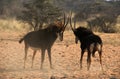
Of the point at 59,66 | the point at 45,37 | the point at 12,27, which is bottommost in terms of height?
the point at 12,27

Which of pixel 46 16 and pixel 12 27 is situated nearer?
pixel 46 16

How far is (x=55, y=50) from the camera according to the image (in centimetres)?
1697

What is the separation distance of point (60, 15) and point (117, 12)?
1382cm

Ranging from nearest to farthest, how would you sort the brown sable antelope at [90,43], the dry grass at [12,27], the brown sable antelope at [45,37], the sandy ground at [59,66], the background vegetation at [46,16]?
1. the sandy ground at [59,66]
2. the brown sable antelope at [90,43]
3. the brown sable antelope at [45,37]
4. the background vegetation at [46,16]
5. the dry grass at [12,27]

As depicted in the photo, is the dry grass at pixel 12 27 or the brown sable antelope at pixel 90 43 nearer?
the brown sable antelope at pixel 90 43

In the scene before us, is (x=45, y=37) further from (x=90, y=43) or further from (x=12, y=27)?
(x=12, y=27)

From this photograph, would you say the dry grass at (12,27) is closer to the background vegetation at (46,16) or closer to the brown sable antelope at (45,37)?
the background vegetation at (46,16)

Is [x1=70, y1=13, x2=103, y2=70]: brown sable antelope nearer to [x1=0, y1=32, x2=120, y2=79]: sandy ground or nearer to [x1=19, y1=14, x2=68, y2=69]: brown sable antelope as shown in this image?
[x1=0, y1=32, x2=120, y2=79]: sandy ground

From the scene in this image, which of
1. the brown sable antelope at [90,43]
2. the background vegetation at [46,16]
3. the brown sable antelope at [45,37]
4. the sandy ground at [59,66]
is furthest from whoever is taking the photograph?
the background vegetation at [46,16]

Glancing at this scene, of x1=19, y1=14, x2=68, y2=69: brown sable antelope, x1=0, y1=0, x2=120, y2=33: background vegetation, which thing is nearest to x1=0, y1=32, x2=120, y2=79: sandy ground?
x1=19, y1=14, x2=68, y2=69: brown sable antelope

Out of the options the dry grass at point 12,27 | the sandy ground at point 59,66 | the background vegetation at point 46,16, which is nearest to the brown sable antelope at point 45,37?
the sandy ground at point 59,66

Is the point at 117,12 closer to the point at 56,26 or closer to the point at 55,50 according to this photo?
the point at 55,50

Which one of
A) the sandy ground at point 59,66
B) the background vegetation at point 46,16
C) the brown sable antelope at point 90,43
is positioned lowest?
the background vegetation at point 46,16

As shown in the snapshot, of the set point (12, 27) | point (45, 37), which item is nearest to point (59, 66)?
point (45, 37)
